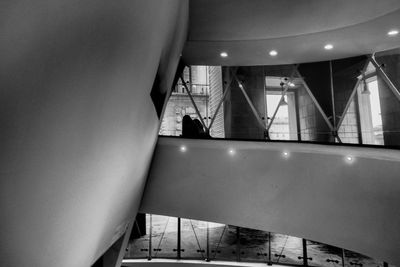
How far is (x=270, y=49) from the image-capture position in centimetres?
749

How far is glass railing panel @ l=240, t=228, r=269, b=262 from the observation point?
10.3 metres

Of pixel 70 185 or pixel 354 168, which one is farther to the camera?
pixel 354 168

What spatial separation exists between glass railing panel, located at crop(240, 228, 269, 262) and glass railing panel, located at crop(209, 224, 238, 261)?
287 millimetres

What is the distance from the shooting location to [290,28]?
6426 millimetres

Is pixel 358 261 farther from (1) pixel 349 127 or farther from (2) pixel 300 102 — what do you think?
(2) pixel 300 102

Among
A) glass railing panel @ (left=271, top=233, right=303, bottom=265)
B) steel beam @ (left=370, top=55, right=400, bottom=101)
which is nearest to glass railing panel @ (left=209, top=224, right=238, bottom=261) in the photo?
glass railing panel @ (left=271, top=233, right=303, bottom=265)

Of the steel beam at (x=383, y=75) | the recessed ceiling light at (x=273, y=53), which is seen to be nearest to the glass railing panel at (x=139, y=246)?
the recessed ceiling light at (x=273, y=53)

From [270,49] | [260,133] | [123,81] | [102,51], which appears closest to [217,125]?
[260,133]

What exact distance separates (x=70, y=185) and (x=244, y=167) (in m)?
5.08

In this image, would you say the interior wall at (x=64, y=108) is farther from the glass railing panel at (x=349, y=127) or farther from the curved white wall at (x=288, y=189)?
the glass railing panel at (x=349, y=127)

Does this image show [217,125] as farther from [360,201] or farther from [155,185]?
[360,201]

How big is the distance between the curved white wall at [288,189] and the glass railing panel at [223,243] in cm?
421

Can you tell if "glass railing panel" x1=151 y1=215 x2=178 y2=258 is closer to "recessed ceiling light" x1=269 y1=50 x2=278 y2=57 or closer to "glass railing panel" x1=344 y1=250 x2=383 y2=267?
"glass railing panel" x1=344 y1=250 x2=383 y2=267

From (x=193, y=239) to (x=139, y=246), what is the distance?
7.21ft
